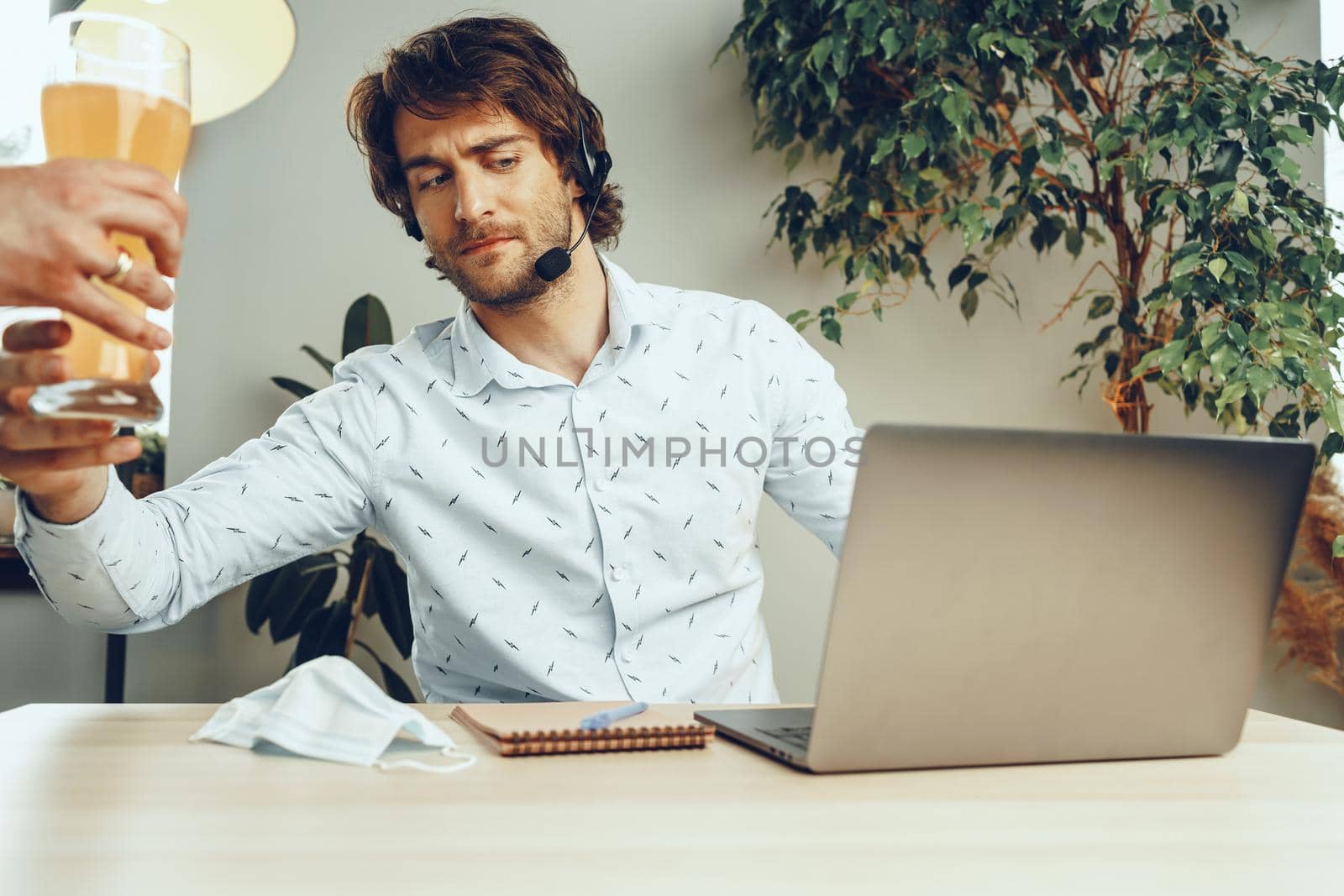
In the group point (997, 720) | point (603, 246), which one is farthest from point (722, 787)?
point (603, 246)

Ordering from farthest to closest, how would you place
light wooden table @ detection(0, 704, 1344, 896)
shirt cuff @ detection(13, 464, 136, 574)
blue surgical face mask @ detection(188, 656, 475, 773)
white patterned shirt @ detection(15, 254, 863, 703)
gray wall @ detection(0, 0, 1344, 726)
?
gray wall @ detection(0, 0, 1344, 726) < white patterned shirt @ detection(15, 254, 863, 703) < shirt cuff @ detection(13, 464, 136, 574) < blue surgical face mask @ detection(188, 656, 475, 773) < light wooden table @ detection(0, 704, 1344, 896)

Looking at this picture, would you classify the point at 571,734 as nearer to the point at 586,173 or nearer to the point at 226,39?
the point at 586,173

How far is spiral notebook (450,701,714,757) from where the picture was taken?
82cm

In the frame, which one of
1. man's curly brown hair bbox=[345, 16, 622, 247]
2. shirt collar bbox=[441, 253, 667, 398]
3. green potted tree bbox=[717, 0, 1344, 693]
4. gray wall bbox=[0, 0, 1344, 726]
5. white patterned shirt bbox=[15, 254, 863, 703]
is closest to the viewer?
white patterned shirt bbox=[15, 254, 863, 703]

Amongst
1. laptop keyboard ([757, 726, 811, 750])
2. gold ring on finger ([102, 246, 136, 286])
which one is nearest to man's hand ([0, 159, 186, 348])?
gold ring on finger ([102, 246, 136, 286])

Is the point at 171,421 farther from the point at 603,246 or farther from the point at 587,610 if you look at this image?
the point at 587,610

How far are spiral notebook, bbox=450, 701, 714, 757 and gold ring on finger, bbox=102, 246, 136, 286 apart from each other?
42cm

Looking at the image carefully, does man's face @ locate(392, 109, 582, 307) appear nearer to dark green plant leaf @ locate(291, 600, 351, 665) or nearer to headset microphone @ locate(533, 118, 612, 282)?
headset microphone @ locate(533, 118, 612, 282)

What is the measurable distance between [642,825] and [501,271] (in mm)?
1080

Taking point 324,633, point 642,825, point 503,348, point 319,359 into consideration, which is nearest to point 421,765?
point 642,825

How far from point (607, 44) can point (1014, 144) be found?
103 cm

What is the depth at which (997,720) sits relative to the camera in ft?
2.52

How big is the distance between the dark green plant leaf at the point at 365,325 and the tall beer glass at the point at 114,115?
5.75 feet

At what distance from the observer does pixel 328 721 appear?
816mm
